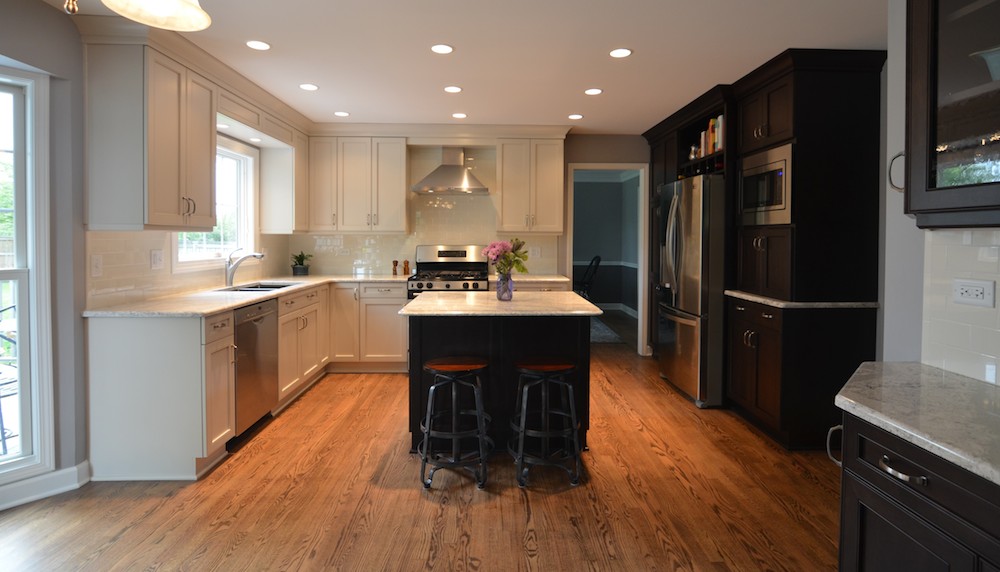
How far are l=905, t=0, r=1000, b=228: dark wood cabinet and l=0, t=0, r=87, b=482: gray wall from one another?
3555 millimetres

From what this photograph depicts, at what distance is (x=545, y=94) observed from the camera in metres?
4.45

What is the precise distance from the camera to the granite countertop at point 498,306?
303cm

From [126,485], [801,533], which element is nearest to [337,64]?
[126,485]

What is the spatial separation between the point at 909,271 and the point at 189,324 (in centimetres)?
329

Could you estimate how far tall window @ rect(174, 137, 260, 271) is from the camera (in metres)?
4.15

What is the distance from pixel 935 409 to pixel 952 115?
808mm

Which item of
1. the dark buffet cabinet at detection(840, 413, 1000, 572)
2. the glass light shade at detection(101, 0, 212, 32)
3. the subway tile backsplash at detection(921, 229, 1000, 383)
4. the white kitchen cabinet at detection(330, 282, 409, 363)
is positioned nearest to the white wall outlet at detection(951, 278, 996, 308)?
the subway tile backsplash at detection(921, 229, 1000, 383)

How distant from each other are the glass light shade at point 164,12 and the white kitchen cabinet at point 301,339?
2716 millimetres

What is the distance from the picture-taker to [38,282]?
2742 millimetres

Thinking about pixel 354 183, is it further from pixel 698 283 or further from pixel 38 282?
pixel 698 283

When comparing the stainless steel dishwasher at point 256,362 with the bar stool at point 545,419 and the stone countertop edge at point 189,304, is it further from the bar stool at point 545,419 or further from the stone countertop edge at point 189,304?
the bar stool at point 545,419

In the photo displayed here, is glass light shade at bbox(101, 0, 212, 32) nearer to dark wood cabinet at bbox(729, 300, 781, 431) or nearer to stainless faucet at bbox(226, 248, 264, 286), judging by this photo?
stainless faucet at bbox(226, 248, 264, 286)

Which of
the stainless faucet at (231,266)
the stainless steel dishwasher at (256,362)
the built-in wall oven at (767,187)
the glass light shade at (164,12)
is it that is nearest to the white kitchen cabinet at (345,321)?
the stainless faucet at (231,266)

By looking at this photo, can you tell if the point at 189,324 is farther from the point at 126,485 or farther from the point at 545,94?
the point at 545,94
